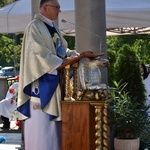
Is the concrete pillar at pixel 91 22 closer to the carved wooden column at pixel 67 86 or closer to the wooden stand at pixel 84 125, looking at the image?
the carved wooden column at pixel 67 86

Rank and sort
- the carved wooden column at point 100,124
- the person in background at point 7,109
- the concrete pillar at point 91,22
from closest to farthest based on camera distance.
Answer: the carved wooden column at point 100,124 → the concrete pillar at point 91,22 → the person in background at point 7,109

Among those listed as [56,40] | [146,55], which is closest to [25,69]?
[56,40]

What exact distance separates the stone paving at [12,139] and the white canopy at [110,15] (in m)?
1.81

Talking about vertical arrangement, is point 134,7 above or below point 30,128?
above

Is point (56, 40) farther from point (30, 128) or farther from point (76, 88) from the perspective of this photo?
point (30, 128)

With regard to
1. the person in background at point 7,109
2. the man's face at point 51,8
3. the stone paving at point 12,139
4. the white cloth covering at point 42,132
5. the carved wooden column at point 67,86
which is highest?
the man's face at point 51,8

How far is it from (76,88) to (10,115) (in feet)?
22.4

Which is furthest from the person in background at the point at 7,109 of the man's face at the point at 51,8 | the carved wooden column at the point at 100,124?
the carved wooden column at the point at 100,124

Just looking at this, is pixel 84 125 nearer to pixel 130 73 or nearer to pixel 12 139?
pixel 130 73

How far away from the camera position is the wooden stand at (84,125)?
4699 mm

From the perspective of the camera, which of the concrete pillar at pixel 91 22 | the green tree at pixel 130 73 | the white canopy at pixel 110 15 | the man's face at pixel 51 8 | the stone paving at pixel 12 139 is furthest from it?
the green tree at pixel 130 73

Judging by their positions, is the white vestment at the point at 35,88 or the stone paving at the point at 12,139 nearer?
the white vestment at the point at 35,88

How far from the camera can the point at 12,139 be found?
948 centimetres

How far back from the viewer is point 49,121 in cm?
491
